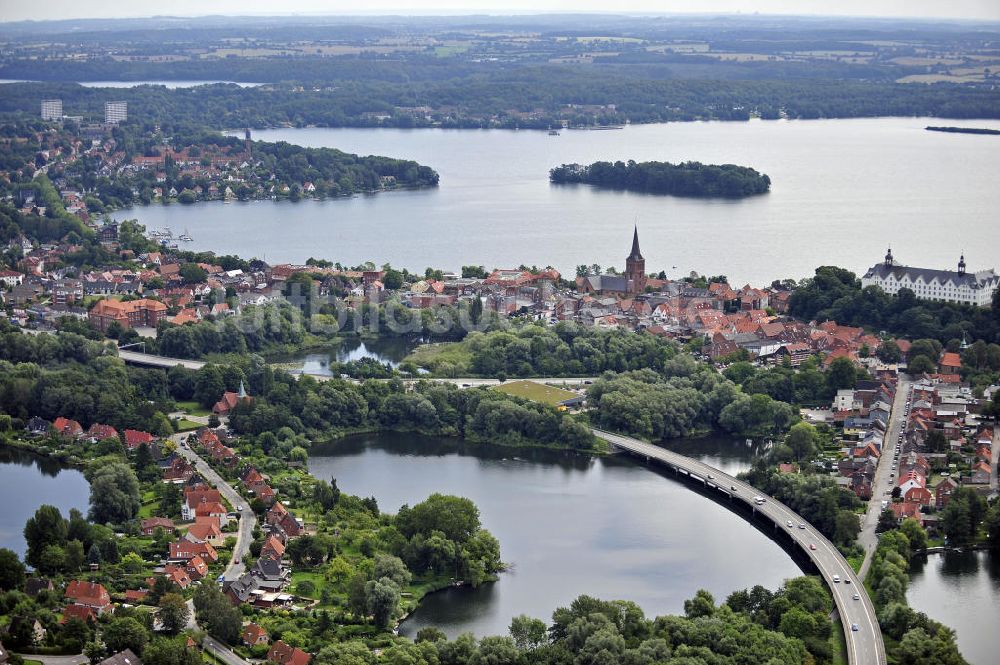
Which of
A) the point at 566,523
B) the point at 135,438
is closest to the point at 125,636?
the point at 566,523

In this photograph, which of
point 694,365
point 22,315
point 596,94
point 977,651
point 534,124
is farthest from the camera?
point 596,94

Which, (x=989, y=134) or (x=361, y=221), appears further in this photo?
(x=989, y=134)

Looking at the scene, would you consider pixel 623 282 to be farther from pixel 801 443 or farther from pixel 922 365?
pixel 801 443

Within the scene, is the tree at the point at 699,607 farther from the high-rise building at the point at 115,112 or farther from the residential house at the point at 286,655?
the high-rise building at the point at 115,112

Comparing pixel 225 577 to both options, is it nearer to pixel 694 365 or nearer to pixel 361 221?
pixel 694 365

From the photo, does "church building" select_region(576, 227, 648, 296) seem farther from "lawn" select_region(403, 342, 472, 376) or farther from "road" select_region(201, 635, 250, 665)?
"road" select_region(201, 635, 250, 665)

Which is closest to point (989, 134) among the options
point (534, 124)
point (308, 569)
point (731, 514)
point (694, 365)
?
point (534, 124)
